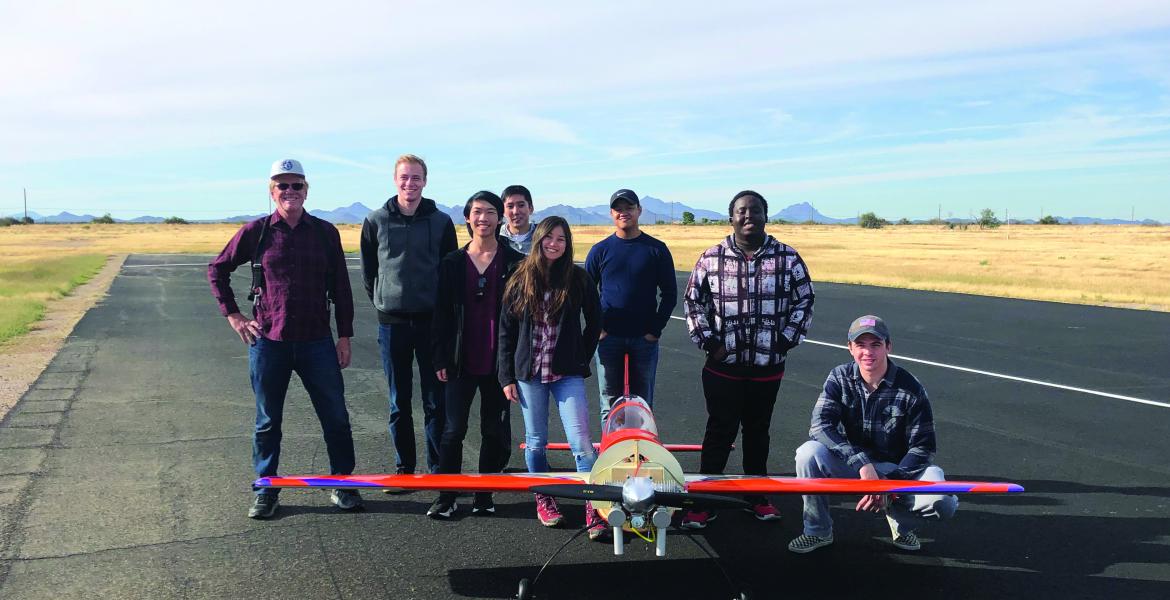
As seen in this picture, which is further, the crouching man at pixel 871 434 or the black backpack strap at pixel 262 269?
the black backpack strap at pixel 262 269

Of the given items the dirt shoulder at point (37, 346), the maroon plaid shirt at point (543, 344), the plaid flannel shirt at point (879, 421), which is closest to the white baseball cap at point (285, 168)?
the maroon plaid shirt at point (543, 344)

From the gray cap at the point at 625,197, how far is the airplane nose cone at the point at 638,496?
2569mm

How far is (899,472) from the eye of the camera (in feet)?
15.8

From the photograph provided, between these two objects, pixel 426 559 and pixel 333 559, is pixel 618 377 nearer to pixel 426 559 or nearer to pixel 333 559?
pixel 426 559

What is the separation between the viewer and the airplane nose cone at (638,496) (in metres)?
3.77

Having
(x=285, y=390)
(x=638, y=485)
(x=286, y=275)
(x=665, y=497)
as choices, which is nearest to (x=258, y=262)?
(x=286, y=275)

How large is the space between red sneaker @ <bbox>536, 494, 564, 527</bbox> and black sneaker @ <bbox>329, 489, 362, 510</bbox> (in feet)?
4.05

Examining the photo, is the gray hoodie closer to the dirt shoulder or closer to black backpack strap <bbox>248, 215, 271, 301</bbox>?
black backpack strap <bbox>248, 215, 271, 301</bbox>

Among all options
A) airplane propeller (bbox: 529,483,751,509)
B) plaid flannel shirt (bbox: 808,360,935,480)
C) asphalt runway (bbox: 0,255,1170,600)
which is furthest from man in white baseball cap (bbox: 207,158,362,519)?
plaid flannel shirt (bbox: 808,360,935,480)

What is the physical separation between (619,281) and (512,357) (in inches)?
43.7

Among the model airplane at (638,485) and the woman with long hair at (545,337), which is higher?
the woman with long hair at (545,337)

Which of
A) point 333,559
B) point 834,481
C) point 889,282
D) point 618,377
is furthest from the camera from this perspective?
point 889,282

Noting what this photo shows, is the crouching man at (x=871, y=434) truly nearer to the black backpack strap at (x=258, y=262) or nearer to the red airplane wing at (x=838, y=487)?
the red airplane wing at (x=838, y=487)

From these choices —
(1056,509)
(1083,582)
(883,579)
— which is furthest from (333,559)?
(1056,509)
